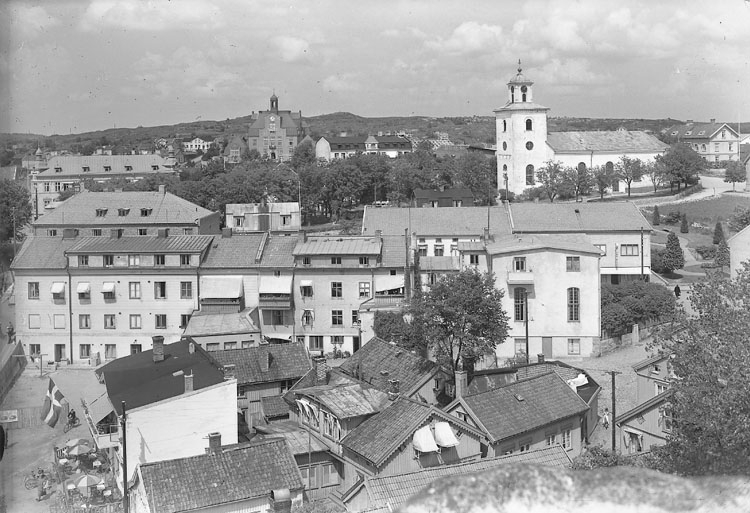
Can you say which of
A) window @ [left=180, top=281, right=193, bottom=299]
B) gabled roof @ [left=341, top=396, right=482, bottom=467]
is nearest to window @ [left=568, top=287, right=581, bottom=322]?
gabled roof @ [left=341, top=396, right=482, bottom=467]

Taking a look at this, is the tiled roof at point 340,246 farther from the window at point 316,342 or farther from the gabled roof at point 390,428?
the gabled roof at point 390,428

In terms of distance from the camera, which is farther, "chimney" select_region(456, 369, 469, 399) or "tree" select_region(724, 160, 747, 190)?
Answer: "tree" select_region(724, 160, 747, 190)

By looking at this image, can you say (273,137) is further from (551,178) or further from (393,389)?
(393,389)

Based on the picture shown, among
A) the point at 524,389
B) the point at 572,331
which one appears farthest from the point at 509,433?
the point at 572,331

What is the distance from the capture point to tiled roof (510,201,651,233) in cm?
2986

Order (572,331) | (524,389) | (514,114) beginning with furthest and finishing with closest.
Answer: (514,114) < (572,331) < (524,389)

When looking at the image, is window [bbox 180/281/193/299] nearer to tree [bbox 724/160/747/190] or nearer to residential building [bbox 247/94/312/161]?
tree [bbox 724/160/747/190]

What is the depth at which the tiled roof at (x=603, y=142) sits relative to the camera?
49.5m

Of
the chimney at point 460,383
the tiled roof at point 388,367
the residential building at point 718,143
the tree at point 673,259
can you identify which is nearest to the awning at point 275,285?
the tiled roof at point 388,367

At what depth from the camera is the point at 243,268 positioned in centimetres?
2489

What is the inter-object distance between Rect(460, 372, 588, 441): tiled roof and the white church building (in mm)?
33194

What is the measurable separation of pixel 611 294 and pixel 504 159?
25.9 m

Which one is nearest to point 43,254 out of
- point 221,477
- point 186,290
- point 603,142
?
point 186,290

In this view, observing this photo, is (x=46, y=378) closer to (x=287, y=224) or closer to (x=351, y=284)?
(x=351, y=284)
